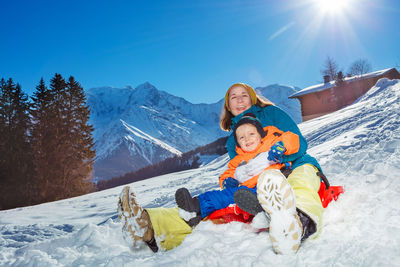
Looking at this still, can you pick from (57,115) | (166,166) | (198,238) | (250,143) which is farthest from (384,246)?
(166,166)

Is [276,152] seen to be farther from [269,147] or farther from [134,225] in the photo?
[134,225]

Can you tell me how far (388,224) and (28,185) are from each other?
65.4 ft

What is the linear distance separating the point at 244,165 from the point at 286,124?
565 millimetres

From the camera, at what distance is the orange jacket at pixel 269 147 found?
79.9 inches

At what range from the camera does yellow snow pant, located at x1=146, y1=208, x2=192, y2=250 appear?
1.71 metres

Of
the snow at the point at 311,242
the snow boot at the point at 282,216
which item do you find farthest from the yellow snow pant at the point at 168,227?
the snow boot at the point at 282,216

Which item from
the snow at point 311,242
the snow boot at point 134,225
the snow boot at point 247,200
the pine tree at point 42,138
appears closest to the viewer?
the snow at point 311,242

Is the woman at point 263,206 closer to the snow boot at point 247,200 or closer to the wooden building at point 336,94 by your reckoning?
the snow boot at point 247,200

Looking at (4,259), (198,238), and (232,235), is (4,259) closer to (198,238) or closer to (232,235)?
(198,238)

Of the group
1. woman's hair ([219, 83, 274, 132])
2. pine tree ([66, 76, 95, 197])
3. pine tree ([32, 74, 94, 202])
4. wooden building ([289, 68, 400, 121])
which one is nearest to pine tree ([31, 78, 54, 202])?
pine tree ([32, 74, 94, 202])

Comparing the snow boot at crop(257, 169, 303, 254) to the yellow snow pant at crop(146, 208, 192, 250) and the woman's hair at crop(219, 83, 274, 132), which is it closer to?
the yellow snow pant at crop(146, 208, 192, 250)

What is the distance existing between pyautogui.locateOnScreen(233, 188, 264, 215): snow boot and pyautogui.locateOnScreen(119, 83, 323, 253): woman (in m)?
0.25

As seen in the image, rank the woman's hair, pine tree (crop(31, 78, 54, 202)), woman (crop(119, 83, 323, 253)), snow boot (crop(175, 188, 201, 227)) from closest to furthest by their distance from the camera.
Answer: woman (crop(119, 83, 323, 253))
snow boot (crop(175, 188, 201, 227))
the woman's hair
pine tree (crop(31, 78, 54, 202))

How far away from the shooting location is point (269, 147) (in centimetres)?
209
